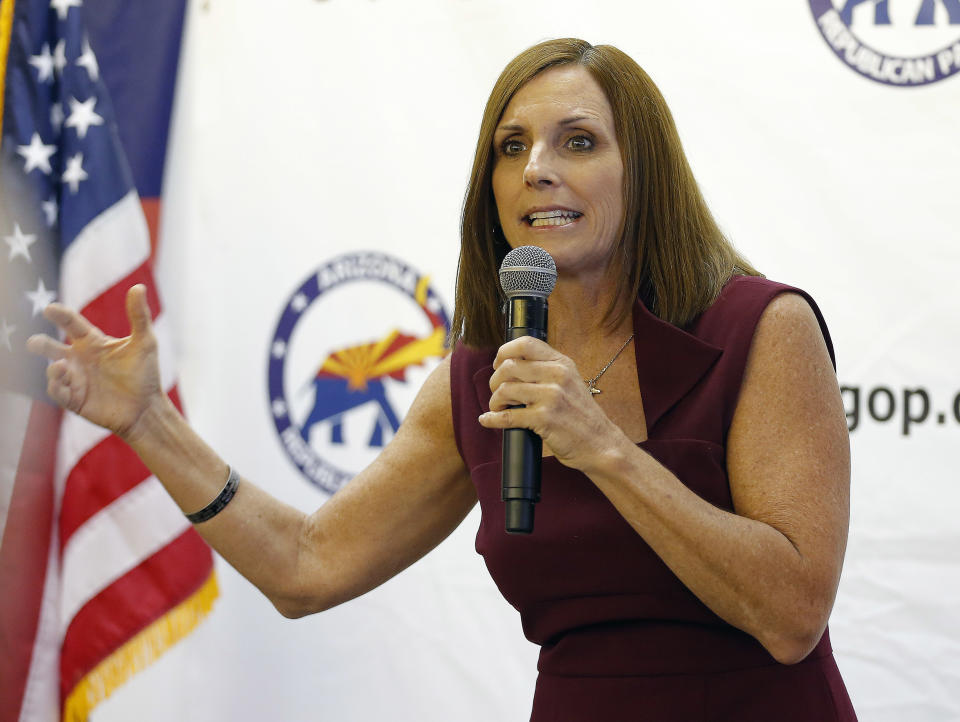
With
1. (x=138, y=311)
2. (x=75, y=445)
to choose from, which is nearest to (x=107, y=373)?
(x=138, y=311)

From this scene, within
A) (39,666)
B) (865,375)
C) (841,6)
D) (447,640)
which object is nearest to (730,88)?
(841,6)

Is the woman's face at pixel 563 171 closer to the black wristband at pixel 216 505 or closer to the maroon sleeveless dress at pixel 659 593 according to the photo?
the maroon sleeveless dress at pixel 659 593

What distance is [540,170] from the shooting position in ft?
5.26

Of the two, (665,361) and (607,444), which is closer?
(607,444)

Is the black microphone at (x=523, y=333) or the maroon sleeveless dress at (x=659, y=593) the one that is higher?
the black microphone at (x=523, y=333)

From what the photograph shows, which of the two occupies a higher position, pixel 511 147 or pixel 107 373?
pixel 511 147

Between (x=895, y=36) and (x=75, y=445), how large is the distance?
91.4 inches

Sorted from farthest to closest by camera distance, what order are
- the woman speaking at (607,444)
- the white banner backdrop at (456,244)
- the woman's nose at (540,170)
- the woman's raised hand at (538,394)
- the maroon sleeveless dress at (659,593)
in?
1. the white banner backdrop at (456,244)
2. the woman's nose at (540,170)
3. the maroon sleeveless dress at (659,593)
4. the woman speaking at (607,444)
5. the woman's raised hand at (538,394)

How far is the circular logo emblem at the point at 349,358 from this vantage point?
2792mm

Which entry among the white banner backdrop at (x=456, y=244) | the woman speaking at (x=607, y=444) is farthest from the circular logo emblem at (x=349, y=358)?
the woman speaking at (x=607, y=444)

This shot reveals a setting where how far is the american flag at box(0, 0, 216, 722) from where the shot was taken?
9.23ft

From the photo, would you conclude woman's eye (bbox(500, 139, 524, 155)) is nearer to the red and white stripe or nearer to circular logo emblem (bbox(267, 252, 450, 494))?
circular logo emblem (bbox(267, 252, 450, 494))

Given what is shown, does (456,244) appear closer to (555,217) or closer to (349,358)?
(349,358)

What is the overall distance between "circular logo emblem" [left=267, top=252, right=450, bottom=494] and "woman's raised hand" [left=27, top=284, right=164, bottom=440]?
1.05 metres
